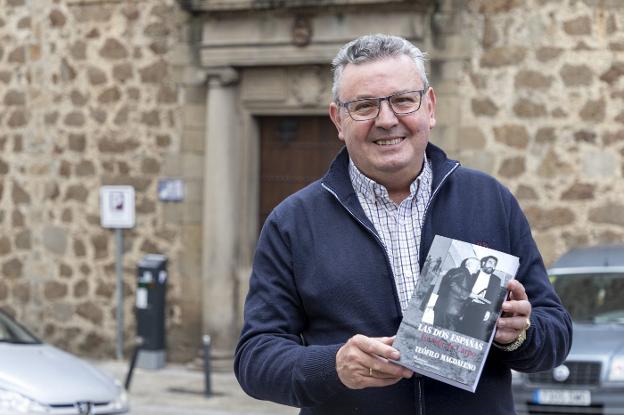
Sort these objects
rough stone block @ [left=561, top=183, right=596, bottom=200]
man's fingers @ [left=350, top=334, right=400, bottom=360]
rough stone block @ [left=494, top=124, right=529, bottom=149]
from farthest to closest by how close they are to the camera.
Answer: rough stone block @ [left=494, top=124, right=529, bottom=149], rough stone block @ [left=561, top=183, right=596, bottom=200], man's fingers @ [left=350, top=334, right=400, bottom=360]

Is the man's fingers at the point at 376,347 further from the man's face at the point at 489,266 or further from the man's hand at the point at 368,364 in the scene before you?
the man's face at the point at 489,266

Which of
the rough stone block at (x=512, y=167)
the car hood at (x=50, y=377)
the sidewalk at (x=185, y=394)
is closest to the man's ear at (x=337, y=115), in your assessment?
the car hood at (x=50, y=377)

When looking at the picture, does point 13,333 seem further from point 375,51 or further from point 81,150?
point 375,51

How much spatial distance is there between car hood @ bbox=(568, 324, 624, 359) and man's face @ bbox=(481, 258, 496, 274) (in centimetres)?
561

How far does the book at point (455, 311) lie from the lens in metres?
2.56

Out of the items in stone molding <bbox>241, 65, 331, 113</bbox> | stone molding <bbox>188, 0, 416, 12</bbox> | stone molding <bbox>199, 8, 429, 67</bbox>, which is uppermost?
stone molding <bbox>188, 0, 416, 12</bbox>

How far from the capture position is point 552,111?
12070 millimetres

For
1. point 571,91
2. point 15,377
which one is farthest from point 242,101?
point 15,377

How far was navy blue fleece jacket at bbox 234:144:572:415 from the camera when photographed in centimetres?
277


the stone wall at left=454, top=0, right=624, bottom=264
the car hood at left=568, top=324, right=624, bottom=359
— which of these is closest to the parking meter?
the stone wall at left=454, top=0, right=624, bottom=264

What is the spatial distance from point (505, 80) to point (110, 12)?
4.95m

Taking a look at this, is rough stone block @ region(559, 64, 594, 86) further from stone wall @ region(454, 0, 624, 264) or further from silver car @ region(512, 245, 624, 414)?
silver car @ region(512, 245, 624, 414)

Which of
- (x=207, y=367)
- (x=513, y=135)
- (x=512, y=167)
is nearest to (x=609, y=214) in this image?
(x=512, y=167)

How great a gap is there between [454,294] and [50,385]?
20.4ft
